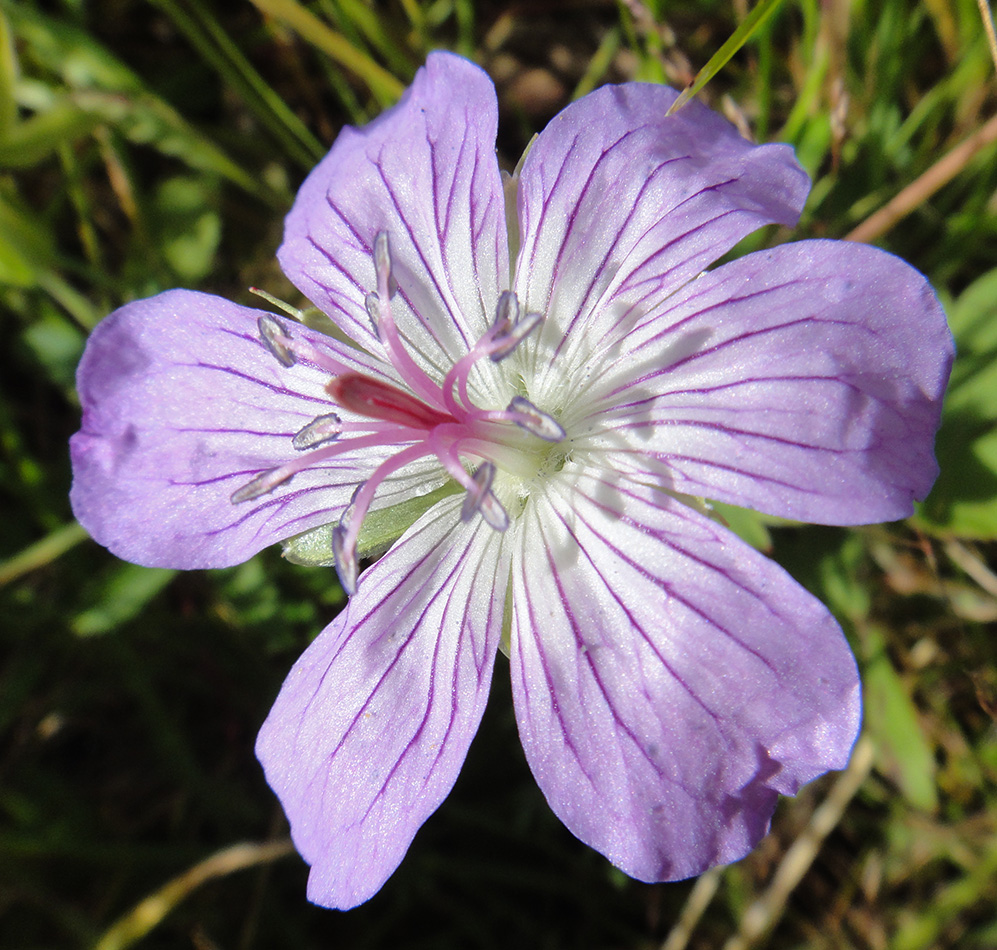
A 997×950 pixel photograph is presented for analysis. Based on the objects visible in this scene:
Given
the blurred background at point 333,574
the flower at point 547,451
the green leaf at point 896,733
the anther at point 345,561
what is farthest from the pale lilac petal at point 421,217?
the green leaf at point 896,733

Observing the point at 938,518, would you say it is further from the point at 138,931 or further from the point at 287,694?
the point at 138,931

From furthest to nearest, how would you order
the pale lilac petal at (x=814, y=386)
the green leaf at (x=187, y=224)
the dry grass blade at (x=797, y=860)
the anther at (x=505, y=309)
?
the green leaf at (x=187, y=224)
the dry grass blade at (x=797, y=860)
the anther at (x=505, y=309)
the pale lilac petal at (x=814, y=386)

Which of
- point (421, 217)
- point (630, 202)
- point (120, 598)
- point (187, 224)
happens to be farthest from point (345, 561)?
point (187, 224)

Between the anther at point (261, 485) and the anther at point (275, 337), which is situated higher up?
the anther at point (275, 337)

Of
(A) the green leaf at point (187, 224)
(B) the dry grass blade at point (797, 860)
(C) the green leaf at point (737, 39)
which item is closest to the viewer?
(C) the green leaf at point (737, 39)

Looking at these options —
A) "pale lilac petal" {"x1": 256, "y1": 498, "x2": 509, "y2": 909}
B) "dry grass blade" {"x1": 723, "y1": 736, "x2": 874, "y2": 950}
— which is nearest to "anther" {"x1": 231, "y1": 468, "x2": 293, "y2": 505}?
"pale lilac petal" {"x1": 256, "y1": 498, "x2": 509, "y2": 909}

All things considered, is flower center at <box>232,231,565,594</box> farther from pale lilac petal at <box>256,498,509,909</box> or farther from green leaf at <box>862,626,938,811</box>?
green leaf at <box>862,626,938,811</box>

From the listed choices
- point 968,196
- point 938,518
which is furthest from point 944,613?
point 968,196

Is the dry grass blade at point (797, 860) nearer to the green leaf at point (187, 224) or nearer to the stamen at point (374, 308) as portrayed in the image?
the stamen at point (374, 308)
